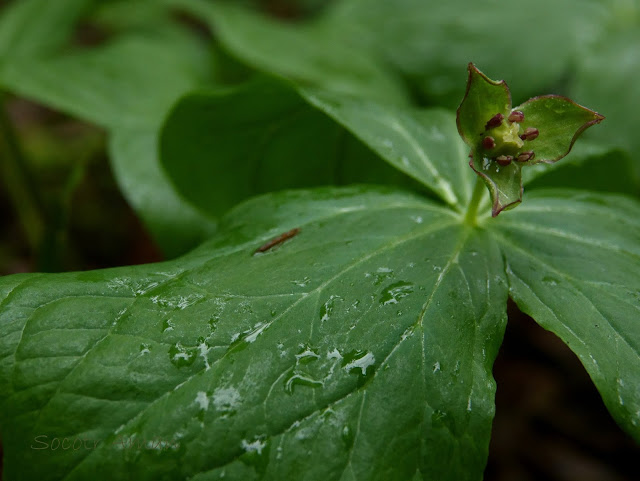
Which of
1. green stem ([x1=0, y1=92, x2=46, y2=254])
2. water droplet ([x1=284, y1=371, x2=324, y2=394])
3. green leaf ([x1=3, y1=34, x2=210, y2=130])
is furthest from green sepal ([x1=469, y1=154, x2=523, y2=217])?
green stem ([x1=0, y1=92, x2=46, y2=254])

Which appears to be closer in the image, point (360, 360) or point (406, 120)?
point (360, 360)

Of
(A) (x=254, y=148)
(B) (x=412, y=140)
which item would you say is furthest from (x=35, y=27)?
(B) (x=412, y=140)

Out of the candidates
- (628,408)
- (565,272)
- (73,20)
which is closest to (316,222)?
(565,272)

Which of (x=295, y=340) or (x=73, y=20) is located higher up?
(x=73, y=20)

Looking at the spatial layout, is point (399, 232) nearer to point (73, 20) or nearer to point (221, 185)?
point (221, 185)

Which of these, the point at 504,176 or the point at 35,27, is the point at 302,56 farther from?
the point at 504,176
